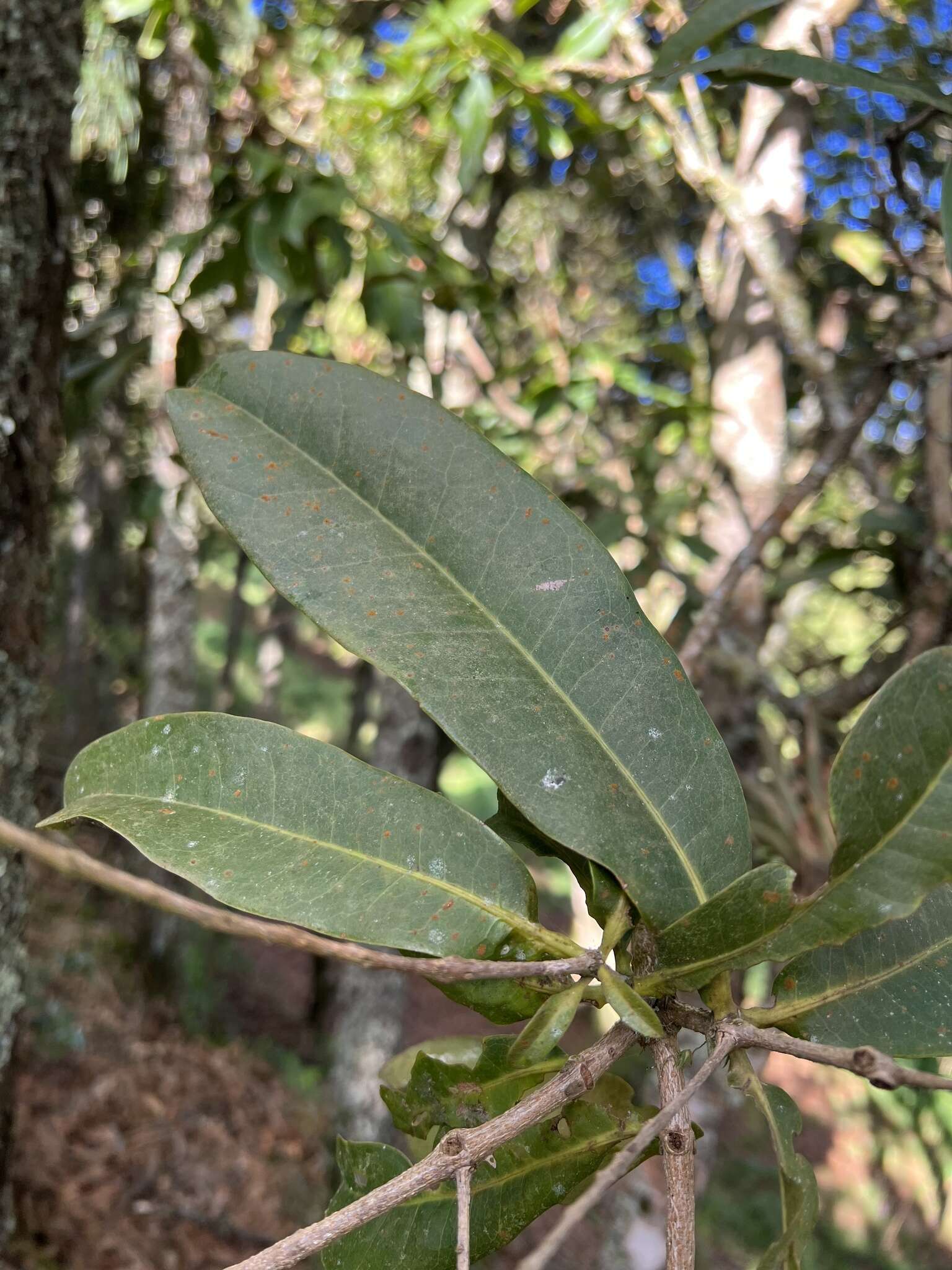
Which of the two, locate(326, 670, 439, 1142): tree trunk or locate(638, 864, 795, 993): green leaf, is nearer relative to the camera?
locate(638, 864, 795, 993): green leaf

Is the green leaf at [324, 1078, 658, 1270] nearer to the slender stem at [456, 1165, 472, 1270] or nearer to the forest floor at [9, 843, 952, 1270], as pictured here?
the slender stem at [456, 1165, 472, 1270]

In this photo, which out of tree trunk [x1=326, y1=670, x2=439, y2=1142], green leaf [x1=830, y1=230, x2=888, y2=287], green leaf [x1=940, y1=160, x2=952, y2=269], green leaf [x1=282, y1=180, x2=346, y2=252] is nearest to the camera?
green leaf [x1=940, y1=160, x2=952, y2=269]

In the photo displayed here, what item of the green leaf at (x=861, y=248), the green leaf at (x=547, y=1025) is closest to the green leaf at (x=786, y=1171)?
the green leaf at (x=547, y=1025)

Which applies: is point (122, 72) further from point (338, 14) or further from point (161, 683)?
point (161, 683)

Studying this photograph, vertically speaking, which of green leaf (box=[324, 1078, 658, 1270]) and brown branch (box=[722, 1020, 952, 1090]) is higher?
brown branch (box=[722, 1020, 952, 1090])

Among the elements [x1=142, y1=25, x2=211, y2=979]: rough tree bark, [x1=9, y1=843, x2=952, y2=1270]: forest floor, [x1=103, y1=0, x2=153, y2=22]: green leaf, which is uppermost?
[x1=103, y1=0, x2=153, y2=22]: green leaf

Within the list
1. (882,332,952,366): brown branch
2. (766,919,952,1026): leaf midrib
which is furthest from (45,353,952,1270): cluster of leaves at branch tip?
(882,332,952,366): brown branch

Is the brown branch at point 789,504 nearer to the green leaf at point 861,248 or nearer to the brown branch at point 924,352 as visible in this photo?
the brown branch at point 924,352
